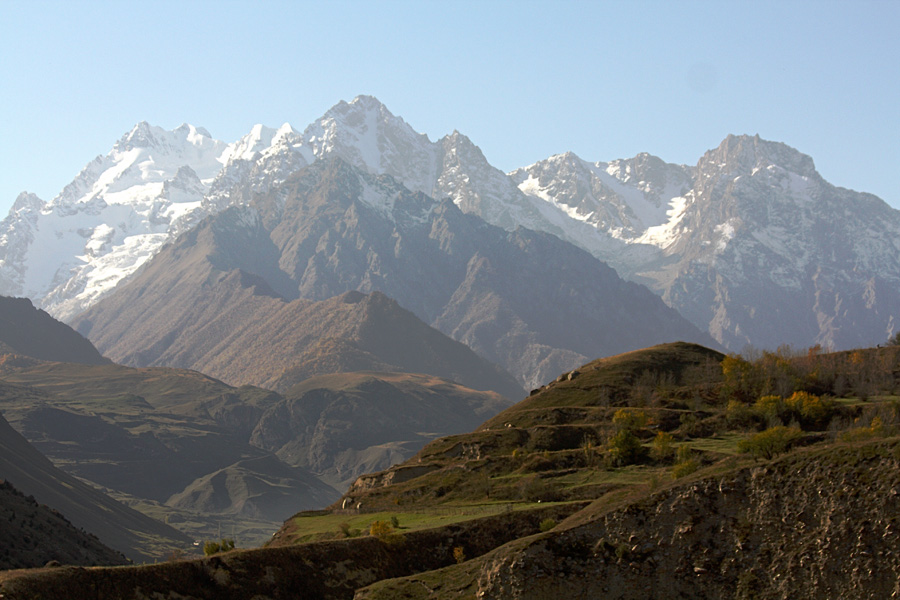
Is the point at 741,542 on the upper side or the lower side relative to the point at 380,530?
upper

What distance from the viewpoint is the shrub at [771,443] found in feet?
323

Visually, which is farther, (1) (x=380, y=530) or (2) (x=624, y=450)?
(2) (x=624, y=450)

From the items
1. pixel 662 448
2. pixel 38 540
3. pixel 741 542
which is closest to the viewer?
pixel 741 542

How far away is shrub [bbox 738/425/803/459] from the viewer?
98375mm

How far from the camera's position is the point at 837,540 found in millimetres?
65188

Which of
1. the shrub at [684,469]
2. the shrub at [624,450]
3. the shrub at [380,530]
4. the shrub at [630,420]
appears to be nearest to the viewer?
the shrub at [380,530]

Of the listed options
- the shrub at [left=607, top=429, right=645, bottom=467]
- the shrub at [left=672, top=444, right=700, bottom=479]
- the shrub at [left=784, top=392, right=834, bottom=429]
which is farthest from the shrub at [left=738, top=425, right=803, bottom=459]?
the shrub at [left=784, top=392, right=834, bottom=429]

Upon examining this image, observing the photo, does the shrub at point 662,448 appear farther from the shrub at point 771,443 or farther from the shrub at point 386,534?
the shrub at point 386,534

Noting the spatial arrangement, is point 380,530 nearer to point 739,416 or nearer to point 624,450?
point 624,450

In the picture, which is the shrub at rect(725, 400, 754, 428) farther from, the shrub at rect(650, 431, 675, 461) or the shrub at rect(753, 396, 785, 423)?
the shrub at rect(650, 431, 675, 461)

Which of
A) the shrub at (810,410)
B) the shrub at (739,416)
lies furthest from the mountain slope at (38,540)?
the shrub at (810,410)

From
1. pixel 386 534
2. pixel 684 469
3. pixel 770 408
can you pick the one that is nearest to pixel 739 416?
pixel 770 408

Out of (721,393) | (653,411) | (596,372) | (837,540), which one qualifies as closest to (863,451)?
(837,540)

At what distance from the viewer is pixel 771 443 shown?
10094cm
